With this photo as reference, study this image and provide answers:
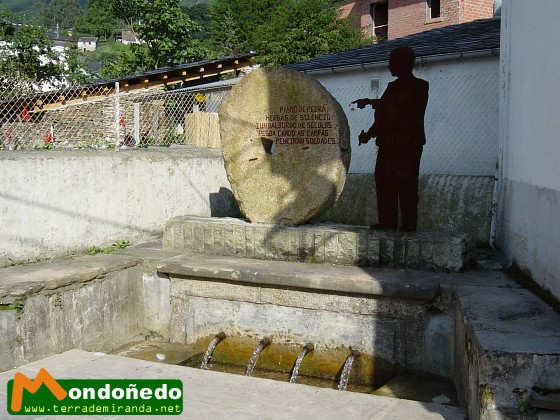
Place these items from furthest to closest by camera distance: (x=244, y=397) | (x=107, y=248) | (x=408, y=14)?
(x=408, y=14) → (x=107, y=248) → (x=244, y=397)

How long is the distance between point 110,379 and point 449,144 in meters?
6.78

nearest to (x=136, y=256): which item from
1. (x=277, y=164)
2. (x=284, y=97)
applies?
(x=277, y=164)

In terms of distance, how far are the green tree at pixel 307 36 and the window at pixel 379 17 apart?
427cm

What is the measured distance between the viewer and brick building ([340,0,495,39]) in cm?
2233

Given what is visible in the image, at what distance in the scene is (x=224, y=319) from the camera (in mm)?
6820

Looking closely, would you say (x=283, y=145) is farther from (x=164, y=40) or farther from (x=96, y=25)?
(x=96, y=25)

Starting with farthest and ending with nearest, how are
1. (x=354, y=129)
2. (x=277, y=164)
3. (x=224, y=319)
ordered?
1. (x=354, y=129)
2. (x=277, y=164)
3. (x=224, y=319)

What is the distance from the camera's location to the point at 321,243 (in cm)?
689

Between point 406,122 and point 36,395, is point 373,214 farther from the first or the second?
point 36,395

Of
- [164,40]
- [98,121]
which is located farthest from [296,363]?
[164,40]

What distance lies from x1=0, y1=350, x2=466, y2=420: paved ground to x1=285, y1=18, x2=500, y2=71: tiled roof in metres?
6.10

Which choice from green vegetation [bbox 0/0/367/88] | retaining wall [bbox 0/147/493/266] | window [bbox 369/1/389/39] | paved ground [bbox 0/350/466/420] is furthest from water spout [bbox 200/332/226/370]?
window [bbox 369/1/389/39]

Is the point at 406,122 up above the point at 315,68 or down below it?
below

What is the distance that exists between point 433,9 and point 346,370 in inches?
802
